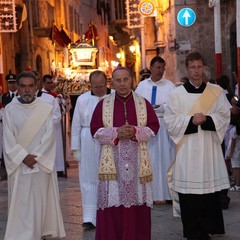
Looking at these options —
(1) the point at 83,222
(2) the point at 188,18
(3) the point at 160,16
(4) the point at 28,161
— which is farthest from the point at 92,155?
(3) the point at 160,16

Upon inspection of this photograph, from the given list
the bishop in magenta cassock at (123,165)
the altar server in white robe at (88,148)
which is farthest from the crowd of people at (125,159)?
the altar server in white robe at (88,148)

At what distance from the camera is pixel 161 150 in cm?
900

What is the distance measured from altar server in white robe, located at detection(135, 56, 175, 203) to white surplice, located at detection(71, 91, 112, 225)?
161cm

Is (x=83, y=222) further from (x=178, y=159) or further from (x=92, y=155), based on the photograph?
(x=178, y=159)

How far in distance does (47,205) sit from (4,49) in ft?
62.6

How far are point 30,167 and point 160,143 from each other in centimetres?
293

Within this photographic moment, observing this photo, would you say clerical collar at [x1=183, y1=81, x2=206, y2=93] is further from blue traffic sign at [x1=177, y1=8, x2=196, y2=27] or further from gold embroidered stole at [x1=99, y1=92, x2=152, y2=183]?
blue traffic sign at [x1=177, y1=8, x2=196, y2=27]

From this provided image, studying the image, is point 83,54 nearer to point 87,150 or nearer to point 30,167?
point 87,150

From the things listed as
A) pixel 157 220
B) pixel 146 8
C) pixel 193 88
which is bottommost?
pixel 157 220

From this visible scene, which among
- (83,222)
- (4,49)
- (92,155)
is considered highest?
(4,49)

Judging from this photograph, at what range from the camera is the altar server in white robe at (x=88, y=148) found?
7.45m

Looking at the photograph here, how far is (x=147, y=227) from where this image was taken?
613 cm

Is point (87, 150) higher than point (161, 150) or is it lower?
higher

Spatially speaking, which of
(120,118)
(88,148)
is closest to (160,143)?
(88,148)
